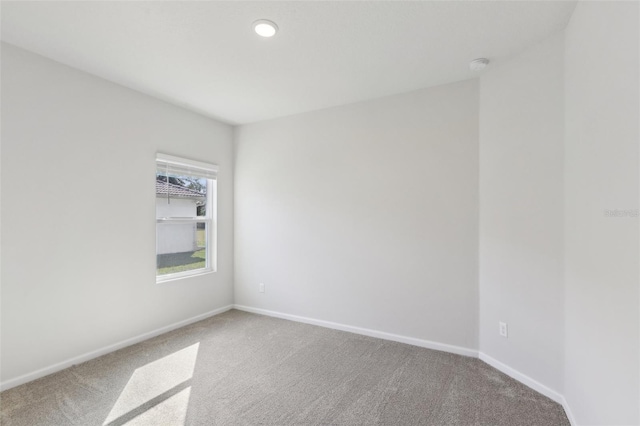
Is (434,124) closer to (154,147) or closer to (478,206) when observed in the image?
(478,206)

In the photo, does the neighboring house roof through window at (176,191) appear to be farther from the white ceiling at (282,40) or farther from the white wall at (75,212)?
the white ceiling at (282,40)

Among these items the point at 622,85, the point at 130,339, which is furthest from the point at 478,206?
the point at 130,339

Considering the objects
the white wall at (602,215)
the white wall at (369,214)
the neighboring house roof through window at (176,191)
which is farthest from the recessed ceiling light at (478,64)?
the neighboring house roof through window at (176,191)

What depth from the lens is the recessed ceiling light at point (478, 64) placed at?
2.48 meters

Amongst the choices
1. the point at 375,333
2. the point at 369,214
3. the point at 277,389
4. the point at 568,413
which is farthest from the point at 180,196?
the point at 568,413

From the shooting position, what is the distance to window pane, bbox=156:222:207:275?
3.48m

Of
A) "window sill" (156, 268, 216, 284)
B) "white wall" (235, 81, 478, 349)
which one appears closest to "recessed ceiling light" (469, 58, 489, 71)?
→ "white wall" (235, 81, 478, 349)

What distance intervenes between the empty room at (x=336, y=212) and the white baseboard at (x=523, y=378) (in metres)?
0.01

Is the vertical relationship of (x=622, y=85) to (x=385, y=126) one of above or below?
below

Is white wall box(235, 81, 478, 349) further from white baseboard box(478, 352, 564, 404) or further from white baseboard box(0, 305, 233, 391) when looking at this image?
white baseboard box(0, 305, 233, 391)

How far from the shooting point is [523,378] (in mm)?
2316

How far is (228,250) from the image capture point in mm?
4227

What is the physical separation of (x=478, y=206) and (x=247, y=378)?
247cm

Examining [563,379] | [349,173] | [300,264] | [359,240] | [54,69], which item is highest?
[54,69]
